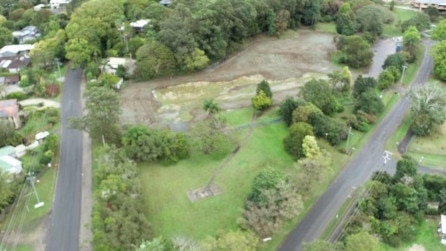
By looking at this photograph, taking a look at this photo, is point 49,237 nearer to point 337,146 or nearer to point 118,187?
point 118,187

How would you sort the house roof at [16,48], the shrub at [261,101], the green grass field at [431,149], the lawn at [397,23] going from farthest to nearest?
the lawn at [397,23] → the house roof at [16,48] → the shrub at [261,101] → the green grass field at [431,149]

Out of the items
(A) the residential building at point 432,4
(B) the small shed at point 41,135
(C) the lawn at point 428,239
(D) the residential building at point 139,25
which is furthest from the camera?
(A) the residential building at point 432,4

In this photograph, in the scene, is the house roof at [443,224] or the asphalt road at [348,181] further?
the asphalt road at [348,181]

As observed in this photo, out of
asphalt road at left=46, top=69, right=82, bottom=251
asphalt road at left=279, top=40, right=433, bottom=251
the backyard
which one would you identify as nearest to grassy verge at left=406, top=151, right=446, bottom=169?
asphalt road at left=279, top=40, right=433, bottom=251

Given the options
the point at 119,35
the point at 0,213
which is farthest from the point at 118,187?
the point at 119,35

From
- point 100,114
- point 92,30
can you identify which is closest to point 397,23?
point 92,30

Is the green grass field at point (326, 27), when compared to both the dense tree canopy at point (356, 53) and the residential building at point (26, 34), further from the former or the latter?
the residential building at point (26, 34)

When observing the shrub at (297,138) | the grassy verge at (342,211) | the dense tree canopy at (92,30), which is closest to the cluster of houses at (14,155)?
the dense tree canopy at (92,30)
